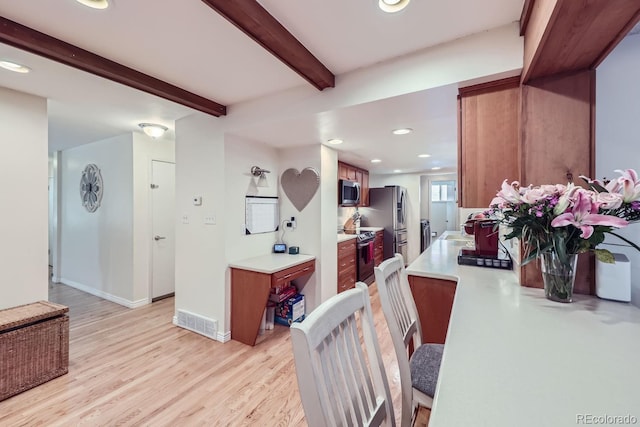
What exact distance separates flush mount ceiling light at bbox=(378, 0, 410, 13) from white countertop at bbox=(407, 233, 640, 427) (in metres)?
1.40

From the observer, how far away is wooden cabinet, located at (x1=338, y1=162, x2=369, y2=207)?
423 centimetres

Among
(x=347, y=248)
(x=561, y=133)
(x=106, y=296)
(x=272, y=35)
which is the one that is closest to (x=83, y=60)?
(x=272, y=35)

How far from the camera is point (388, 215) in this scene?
17.4 ft

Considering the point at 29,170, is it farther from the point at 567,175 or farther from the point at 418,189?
the point at 418,189

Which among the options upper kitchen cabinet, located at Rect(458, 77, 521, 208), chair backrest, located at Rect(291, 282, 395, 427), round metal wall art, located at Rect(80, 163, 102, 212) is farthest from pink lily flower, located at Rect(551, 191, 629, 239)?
round metal wall art, located at Rect(80, 163, 102, 212)

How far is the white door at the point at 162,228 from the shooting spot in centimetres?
371

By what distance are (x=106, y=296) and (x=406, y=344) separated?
4.15 meters

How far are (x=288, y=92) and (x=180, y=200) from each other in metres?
1.67

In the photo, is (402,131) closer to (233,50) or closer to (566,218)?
(233,50)

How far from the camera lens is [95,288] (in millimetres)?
3916

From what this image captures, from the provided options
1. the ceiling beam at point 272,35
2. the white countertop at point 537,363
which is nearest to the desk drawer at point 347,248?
the ceiling beam at point 272,35

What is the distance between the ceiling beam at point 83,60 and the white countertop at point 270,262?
148 cm

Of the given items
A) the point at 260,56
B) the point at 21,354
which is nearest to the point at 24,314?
the point at 21,354

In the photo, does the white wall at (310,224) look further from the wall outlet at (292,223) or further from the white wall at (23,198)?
the white wall at (23,198)
